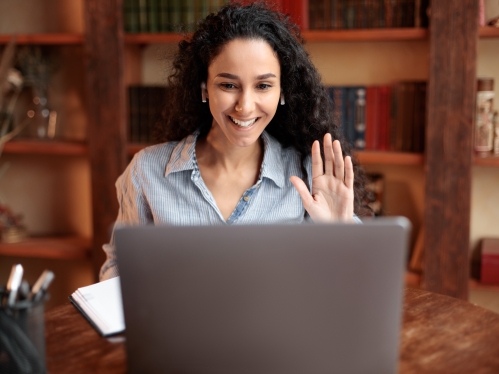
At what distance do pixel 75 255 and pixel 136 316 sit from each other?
6.32 ft

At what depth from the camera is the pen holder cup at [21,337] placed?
0.85 m

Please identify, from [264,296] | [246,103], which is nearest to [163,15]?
[246,103]

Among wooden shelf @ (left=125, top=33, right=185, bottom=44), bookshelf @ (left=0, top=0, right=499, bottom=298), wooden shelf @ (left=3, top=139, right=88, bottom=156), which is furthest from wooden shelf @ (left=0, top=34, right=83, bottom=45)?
wooden shelf @ (left=3, top=139, right=88, bottom=156)

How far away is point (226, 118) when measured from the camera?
160cm

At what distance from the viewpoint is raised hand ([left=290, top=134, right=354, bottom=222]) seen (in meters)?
1.48

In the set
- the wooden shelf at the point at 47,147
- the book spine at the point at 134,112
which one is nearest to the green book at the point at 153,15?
the book spine at the point at 134,112

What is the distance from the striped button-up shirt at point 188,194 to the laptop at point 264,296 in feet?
2.75

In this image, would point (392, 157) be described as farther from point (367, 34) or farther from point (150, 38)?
point (150, 38)

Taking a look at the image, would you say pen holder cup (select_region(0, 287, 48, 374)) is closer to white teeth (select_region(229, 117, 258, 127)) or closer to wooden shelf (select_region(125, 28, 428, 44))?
white teeth (select_region(229, 117, 258, 127))

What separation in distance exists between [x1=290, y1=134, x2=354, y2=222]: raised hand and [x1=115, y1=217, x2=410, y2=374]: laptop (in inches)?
26.0

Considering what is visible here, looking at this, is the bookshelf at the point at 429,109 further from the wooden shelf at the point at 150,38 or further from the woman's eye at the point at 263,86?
the woman's eye at the point at 263,86

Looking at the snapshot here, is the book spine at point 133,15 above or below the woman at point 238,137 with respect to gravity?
above

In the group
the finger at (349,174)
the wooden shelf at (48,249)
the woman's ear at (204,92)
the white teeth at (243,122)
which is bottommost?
the wooden shelf at (48,249)

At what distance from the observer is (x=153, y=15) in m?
2.45
